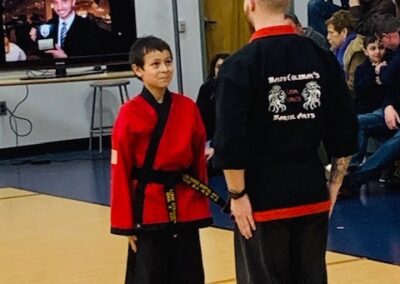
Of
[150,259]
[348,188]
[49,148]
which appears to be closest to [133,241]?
[150,259]

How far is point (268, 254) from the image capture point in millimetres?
2832

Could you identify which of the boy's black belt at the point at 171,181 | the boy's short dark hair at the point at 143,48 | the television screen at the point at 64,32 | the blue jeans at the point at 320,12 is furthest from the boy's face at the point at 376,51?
the boy's black belt at the point at 171,181

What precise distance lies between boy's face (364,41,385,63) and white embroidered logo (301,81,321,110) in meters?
4.28

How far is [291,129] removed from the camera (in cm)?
280

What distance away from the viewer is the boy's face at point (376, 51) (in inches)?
275

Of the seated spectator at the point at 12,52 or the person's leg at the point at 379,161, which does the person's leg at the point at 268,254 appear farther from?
the seated spectator at the point at 12,52

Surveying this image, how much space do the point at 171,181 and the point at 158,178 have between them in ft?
0.18

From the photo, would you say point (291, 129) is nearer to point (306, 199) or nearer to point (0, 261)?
point (306, 199)

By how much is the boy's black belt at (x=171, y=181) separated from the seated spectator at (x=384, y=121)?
10.4 feet

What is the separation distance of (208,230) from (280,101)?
9.96 ft

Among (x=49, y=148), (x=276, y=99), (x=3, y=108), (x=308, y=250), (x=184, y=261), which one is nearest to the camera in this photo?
(x=276, y=99)

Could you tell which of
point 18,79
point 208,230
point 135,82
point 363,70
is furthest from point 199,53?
point 208,230

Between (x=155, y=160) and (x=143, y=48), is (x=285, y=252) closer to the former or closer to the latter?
(x=155, y=160)

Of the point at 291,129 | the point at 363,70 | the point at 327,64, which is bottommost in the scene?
the point at 363,70
